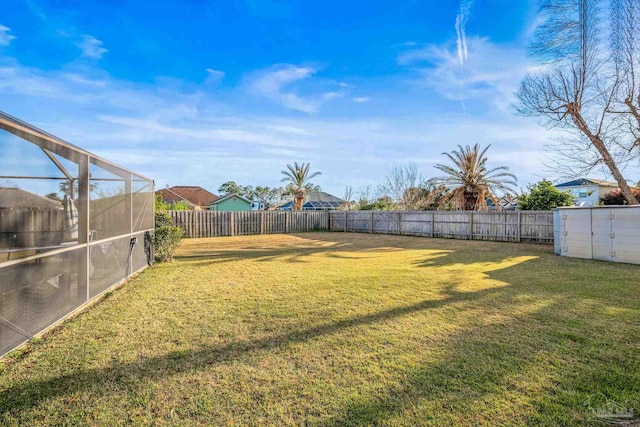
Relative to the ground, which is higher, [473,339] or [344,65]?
[344,65]

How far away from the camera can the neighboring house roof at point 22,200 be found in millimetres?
3291

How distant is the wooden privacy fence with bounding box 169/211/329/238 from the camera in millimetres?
16312

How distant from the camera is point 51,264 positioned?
3498 millimetres

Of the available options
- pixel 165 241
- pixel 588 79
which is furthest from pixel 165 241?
pixel 588 79

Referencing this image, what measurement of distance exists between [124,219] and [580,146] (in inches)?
624

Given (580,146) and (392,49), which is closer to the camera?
(392,49)

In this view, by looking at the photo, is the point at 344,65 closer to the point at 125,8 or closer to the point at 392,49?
the point at 392,49

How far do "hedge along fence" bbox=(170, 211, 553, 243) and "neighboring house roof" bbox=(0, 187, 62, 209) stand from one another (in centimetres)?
1228

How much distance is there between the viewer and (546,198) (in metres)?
14.3

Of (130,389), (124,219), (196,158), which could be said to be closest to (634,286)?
(130,389)

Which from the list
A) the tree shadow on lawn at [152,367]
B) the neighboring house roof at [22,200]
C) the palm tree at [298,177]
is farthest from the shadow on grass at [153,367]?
the palm tree at [298,177]

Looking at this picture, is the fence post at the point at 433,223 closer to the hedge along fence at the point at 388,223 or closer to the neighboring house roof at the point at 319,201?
the hedge along fence at the point at 388,223

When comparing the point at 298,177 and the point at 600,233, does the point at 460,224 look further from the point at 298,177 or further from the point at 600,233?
the point at 298,177

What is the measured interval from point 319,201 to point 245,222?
19052 millimetres
